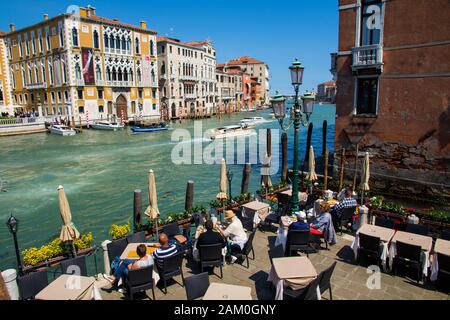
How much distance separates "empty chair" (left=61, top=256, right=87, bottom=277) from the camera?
6.29m

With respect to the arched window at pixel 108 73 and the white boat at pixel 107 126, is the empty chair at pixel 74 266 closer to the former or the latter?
the white boat at pixel 107 126

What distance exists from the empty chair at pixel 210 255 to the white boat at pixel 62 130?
40.2 m

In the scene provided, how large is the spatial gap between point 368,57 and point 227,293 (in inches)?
529

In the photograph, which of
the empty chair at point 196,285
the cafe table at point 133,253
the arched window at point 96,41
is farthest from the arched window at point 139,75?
the empty chair at point 196,285

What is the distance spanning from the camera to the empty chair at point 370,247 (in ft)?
22.1

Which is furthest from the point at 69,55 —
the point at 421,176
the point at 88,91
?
the point at 421,176

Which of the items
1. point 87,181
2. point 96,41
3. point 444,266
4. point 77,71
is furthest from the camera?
point 96,41

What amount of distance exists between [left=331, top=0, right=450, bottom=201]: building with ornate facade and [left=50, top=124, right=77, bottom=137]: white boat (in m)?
35.4

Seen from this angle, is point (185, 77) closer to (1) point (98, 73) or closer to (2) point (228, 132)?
(1) point (98, 73)

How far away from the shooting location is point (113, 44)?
2012 inches

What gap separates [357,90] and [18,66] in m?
58.0

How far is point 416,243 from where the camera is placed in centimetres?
660

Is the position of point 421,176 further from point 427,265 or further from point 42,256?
point 42,256

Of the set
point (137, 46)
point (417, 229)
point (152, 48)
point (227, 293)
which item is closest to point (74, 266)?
point (227, 293)
